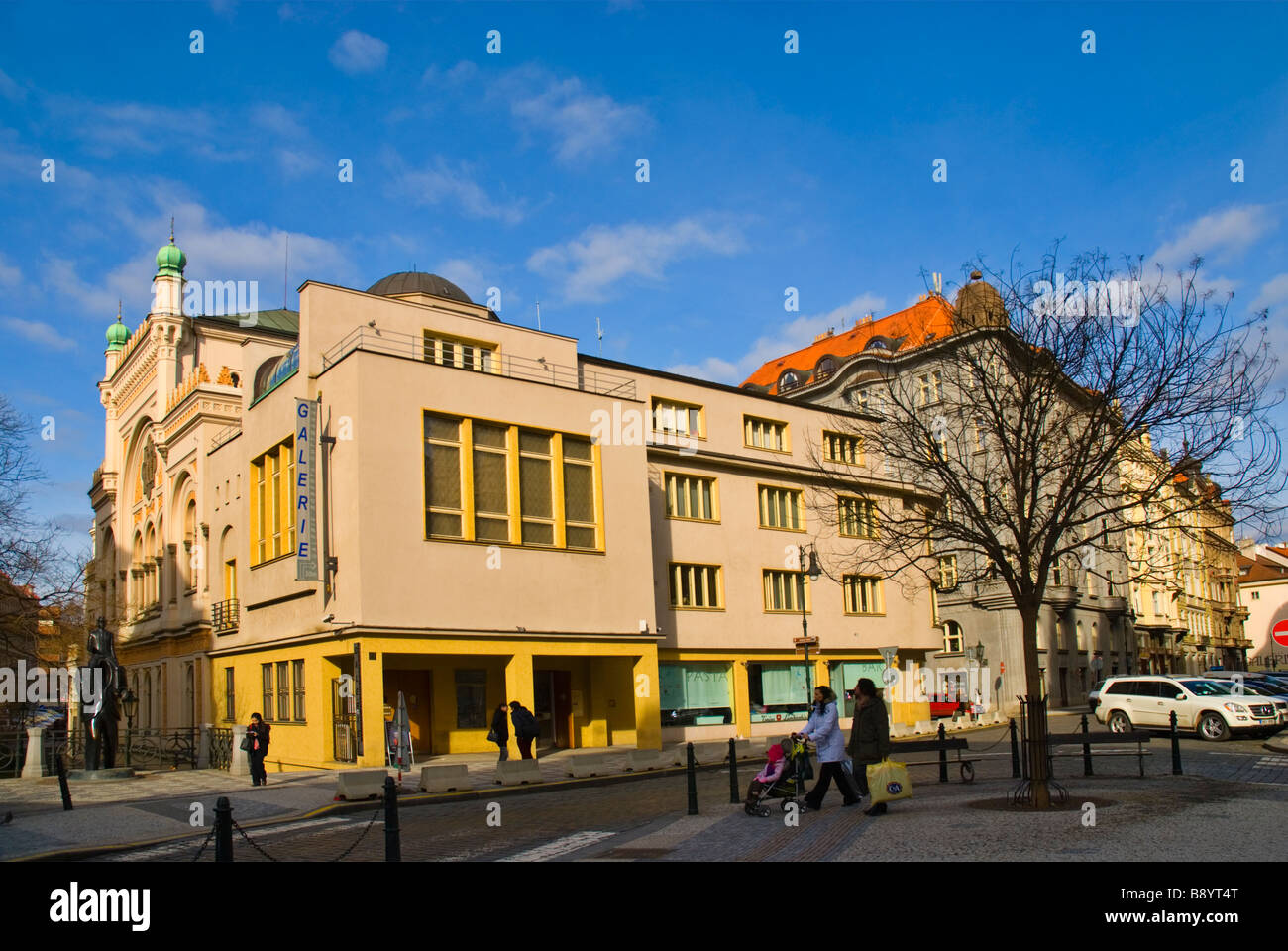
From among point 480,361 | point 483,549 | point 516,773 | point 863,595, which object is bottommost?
point 516,773

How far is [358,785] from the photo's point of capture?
20.4 metres

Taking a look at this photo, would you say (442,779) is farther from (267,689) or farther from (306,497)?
(267,689)

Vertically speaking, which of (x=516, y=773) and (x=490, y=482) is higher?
(x=490, y=482)

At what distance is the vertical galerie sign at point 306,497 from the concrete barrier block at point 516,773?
8.60 m

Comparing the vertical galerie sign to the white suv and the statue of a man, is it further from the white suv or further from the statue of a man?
the white suv

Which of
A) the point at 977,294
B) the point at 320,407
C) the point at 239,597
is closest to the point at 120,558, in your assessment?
the point at 239,597

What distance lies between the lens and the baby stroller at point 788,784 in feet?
48.6

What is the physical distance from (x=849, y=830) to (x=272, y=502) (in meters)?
24.5

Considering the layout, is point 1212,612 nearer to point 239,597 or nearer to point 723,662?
point 723,662

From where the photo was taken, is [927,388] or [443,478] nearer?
[927,388]

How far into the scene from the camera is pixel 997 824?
12.4m

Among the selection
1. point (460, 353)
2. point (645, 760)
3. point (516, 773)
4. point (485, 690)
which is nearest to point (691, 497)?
point (460, 353)

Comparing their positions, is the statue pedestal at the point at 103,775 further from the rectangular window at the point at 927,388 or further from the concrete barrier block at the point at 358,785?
the rectangular window at the point at 927,388
